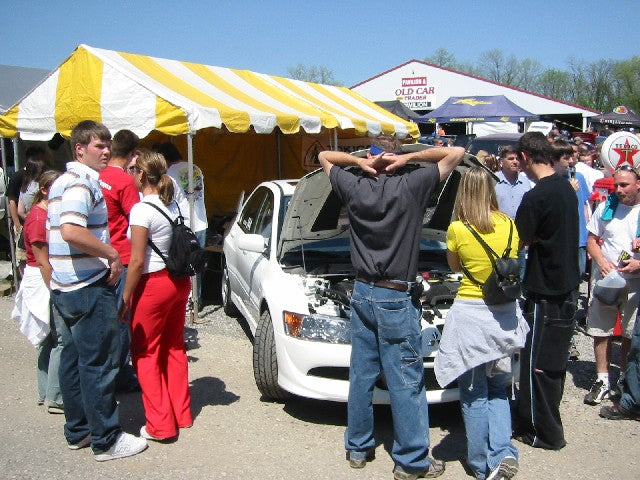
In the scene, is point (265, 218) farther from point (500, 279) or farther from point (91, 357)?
point (500, 279)

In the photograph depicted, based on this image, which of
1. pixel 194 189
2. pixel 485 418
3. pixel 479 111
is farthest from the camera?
pixel 479 111

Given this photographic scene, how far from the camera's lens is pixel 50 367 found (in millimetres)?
4586

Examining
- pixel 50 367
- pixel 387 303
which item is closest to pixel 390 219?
pixel 387 303

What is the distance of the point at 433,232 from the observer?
5906mm

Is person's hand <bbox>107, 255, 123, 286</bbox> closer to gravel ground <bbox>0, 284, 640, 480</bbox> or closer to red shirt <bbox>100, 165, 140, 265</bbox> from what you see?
red shirt <bbox>100, 165, 140, 265</bbox>

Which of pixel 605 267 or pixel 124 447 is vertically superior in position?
pixel 605 267

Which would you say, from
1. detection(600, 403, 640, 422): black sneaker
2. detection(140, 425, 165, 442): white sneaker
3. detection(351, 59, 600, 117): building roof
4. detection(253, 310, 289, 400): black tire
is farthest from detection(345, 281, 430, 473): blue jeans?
detection(351, 59, 600, 117): building roof

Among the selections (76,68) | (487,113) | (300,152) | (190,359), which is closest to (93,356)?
(190,359)

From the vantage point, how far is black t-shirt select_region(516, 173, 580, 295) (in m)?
3.85

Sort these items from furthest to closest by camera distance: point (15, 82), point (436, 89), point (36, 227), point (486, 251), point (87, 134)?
point (436, 89) → point (15, 82) → point (36, 227) → point (87, 134) → point (486, 251)

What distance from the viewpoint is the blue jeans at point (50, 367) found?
4.54 m

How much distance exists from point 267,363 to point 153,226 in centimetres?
135

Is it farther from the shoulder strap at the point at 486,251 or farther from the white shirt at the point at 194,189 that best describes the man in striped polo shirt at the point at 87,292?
the white shirt at the point at 194,189

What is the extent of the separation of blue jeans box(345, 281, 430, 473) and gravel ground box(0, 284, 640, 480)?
331mm
